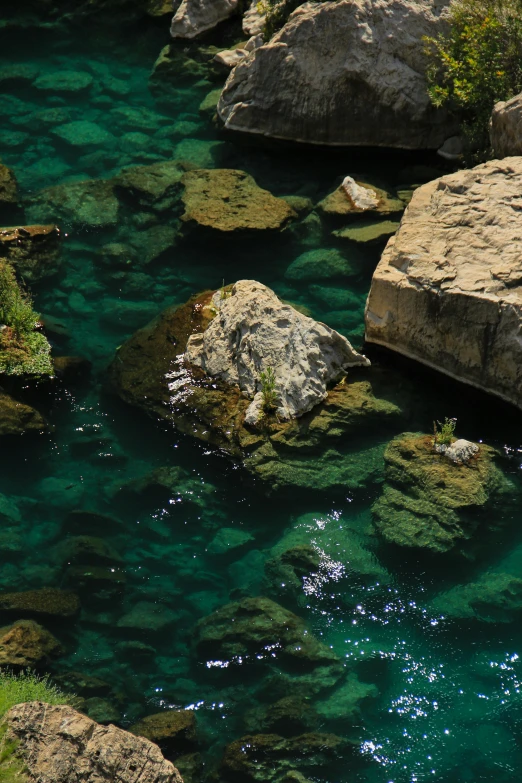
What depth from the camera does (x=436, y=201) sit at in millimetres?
14422

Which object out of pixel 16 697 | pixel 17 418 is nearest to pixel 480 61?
pixel 17 418

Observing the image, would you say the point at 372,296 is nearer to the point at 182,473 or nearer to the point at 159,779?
the point at 182,473

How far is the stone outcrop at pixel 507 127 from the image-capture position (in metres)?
14.8

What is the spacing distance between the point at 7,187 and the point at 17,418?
631cm

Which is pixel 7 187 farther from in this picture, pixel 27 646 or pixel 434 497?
pixel 434 497

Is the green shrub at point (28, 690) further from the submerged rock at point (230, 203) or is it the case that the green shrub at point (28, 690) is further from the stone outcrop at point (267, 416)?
the submerged rock at point (230, 203)

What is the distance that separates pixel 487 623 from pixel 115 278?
9.06 meters

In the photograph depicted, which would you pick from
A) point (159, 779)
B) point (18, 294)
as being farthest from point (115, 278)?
point (159, 779)

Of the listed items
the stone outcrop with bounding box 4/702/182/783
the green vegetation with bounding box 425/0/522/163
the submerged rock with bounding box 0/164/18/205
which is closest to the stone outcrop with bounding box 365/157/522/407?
the green vegetation with bounding box 425/0/522/163

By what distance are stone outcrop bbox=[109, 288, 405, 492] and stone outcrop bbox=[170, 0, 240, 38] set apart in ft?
36.1

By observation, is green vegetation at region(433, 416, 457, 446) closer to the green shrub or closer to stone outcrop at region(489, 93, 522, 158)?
stone outcrop at region(489, 93, 522, 158)

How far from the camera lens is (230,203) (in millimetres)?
16688

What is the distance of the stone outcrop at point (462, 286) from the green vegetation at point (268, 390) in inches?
84.1

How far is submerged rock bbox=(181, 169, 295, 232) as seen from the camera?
1617 cm
